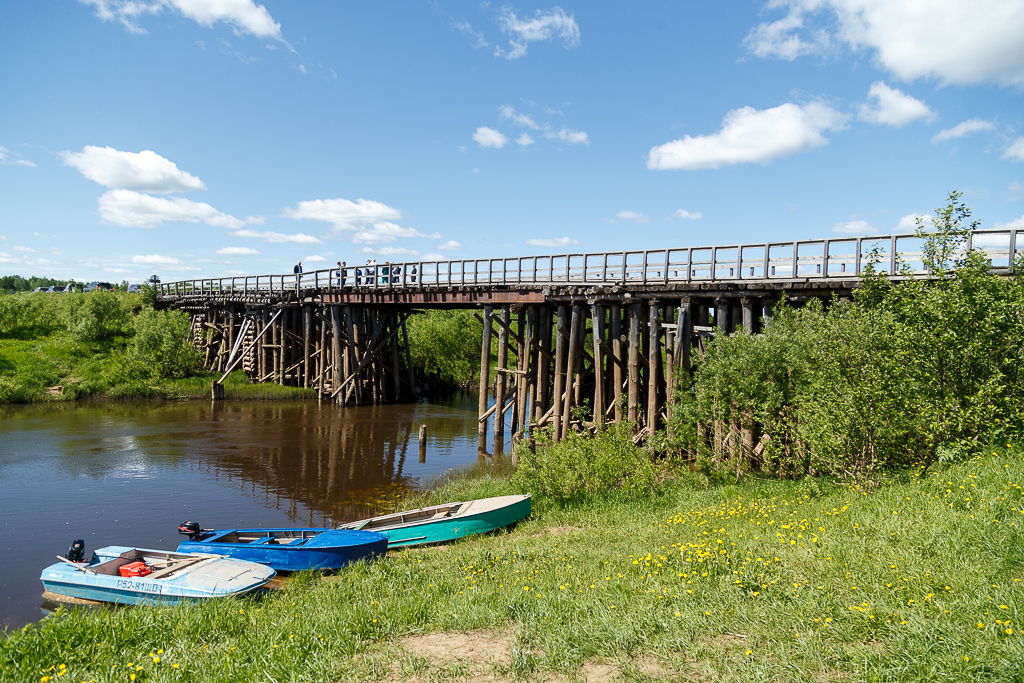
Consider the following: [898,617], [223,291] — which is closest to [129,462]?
[898,617]

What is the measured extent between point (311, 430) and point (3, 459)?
10.2 metres

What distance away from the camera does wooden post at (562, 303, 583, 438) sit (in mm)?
19672

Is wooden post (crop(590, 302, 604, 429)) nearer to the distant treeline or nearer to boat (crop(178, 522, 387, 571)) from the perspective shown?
boat (crop(178, 522, 387, 571))

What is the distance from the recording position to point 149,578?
30.7 feet

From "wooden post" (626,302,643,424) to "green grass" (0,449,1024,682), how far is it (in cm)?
757

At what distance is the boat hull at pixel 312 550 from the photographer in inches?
409

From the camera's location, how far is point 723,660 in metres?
5.24

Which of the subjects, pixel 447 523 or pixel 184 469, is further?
pixel 184 469

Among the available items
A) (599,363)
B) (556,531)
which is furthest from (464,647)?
(599,363)

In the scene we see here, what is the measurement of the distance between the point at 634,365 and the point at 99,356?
3684 centimetres

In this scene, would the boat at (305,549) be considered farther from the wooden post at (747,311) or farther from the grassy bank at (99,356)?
the grassy bank at (99,356)

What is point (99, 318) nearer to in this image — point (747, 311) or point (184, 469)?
point (184, 469)

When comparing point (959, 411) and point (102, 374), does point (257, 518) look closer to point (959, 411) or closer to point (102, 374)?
point (959, 411)

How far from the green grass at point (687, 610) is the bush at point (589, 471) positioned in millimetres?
3759
